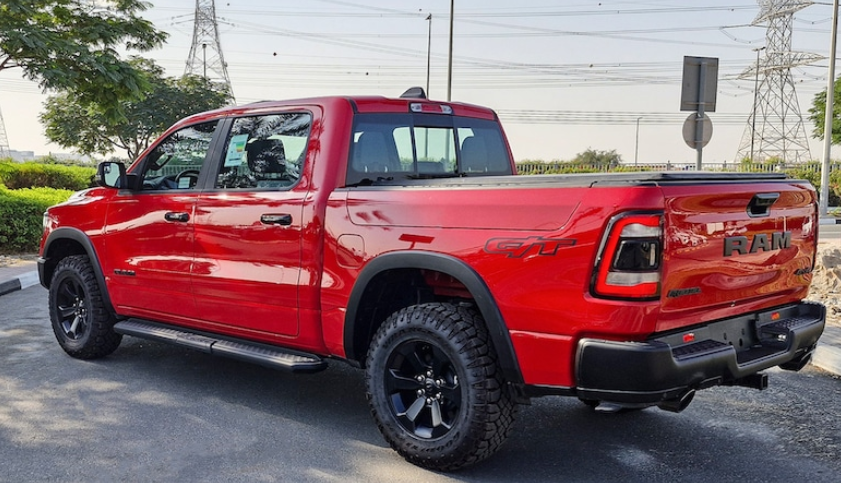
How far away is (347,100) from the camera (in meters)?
4.43

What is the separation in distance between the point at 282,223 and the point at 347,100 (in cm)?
81

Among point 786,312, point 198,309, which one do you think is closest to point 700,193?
point 786,312

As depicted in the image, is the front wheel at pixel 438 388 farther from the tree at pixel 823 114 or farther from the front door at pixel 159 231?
the tree at pixel 823 114

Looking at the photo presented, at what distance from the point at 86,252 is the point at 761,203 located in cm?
480

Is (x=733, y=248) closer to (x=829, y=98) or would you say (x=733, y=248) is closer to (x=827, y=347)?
(x=827, y=347)

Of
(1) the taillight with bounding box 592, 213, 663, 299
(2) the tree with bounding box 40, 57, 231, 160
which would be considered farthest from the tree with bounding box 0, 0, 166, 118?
(2) the tree with bounding box 40, 57, 231, 160

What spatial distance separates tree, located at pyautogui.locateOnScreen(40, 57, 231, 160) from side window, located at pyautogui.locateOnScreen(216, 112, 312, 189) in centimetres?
4979

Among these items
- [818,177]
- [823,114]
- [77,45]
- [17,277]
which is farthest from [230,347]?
[823,114]

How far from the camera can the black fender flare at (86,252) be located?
18.7ft

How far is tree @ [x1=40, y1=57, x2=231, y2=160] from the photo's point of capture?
53.2 metres

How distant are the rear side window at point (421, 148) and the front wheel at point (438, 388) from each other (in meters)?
0.99

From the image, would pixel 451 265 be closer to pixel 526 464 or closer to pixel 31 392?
pixel 526 464

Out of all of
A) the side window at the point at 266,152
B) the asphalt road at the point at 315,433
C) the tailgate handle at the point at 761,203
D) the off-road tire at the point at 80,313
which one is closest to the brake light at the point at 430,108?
the side window at the point at 266,152

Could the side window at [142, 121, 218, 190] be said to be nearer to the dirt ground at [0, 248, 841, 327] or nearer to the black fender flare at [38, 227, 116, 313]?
the black fender flare at [38, 227, 116, 313]
